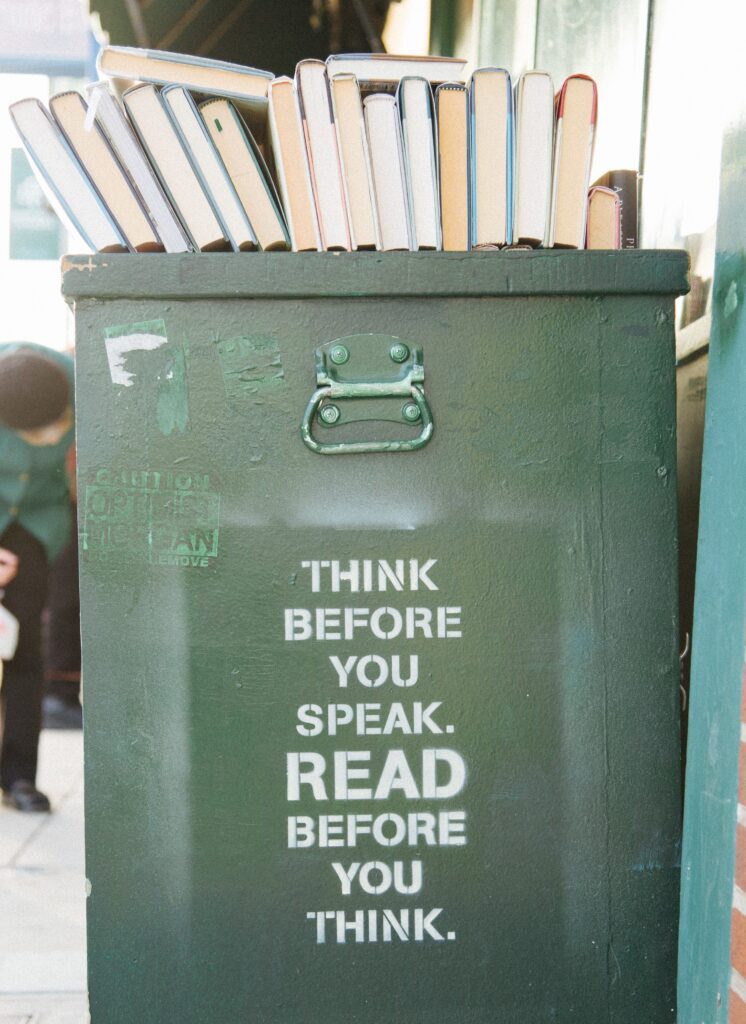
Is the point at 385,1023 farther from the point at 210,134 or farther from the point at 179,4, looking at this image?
the point at 179,4

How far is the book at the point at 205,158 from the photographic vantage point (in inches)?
68.9

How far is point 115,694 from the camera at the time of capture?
166 cm

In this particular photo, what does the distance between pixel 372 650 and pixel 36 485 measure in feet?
10.2

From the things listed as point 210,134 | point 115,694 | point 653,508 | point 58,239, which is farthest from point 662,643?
point 58,239

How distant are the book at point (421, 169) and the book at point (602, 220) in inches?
10.5

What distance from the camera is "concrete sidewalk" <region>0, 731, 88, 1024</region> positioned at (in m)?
2.69

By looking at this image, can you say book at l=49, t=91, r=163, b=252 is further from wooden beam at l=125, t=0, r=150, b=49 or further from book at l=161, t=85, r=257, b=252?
wooden beam at l=125, t=0, r=150, b=49

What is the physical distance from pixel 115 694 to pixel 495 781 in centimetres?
60

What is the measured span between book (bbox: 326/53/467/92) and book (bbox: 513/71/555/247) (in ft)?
0.51

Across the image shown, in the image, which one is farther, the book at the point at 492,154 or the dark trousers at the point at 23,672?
the dark trousers at the point at 23,672

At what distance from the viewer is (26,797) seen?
4.34 metres

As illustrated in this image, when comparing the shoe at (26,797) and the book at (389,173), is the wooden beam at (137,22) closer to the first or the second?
the shoe at (26,797)

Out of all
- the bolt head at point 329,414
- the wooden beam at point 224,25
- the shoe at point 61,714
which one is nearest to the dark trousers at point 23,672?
the shoe at point 61,714

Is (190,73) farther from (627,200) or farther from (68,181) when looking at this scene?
(627,200)
